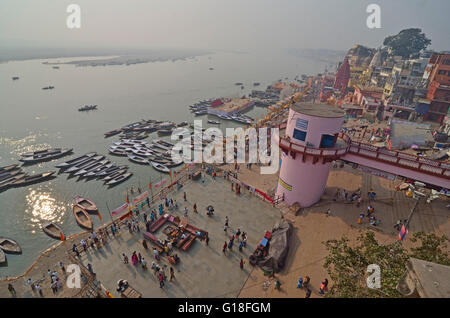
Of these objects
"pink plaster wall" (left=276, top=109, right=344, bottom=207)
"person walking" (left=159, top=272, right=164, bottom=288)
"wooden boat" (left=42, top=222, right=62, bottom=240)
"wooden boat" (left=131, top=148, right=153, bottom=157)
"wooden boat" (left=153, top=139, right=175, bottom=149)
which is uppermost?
"pink plaster wall" (left=276, top=109, right=344, bottom=207)

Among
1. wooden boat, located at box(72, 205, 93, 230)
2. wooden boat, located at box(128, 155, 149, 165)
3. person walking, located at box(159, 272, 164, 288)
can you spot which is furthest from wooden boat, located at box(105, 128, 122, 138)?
person walking, located at box(159, 272, 164, 288)

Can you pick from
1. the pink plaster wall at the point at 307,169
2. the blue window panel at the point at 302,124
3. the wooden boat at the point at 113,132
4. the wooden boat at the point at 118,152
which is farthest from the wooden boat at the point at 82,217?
the wooden boat at the point at 113,132

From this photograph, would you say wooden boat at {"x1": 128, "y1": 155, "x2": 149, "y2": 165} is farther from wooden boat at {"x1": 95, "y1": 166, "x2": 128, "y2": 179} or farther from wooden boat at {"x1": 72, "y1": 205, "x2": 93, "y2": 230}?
wooden boat at {"x1": 72, "y1": 205, "x2": 93, "y2": 230}

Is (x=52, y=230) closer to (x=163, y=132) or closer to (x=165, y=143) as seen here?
(x=165, y=143)
